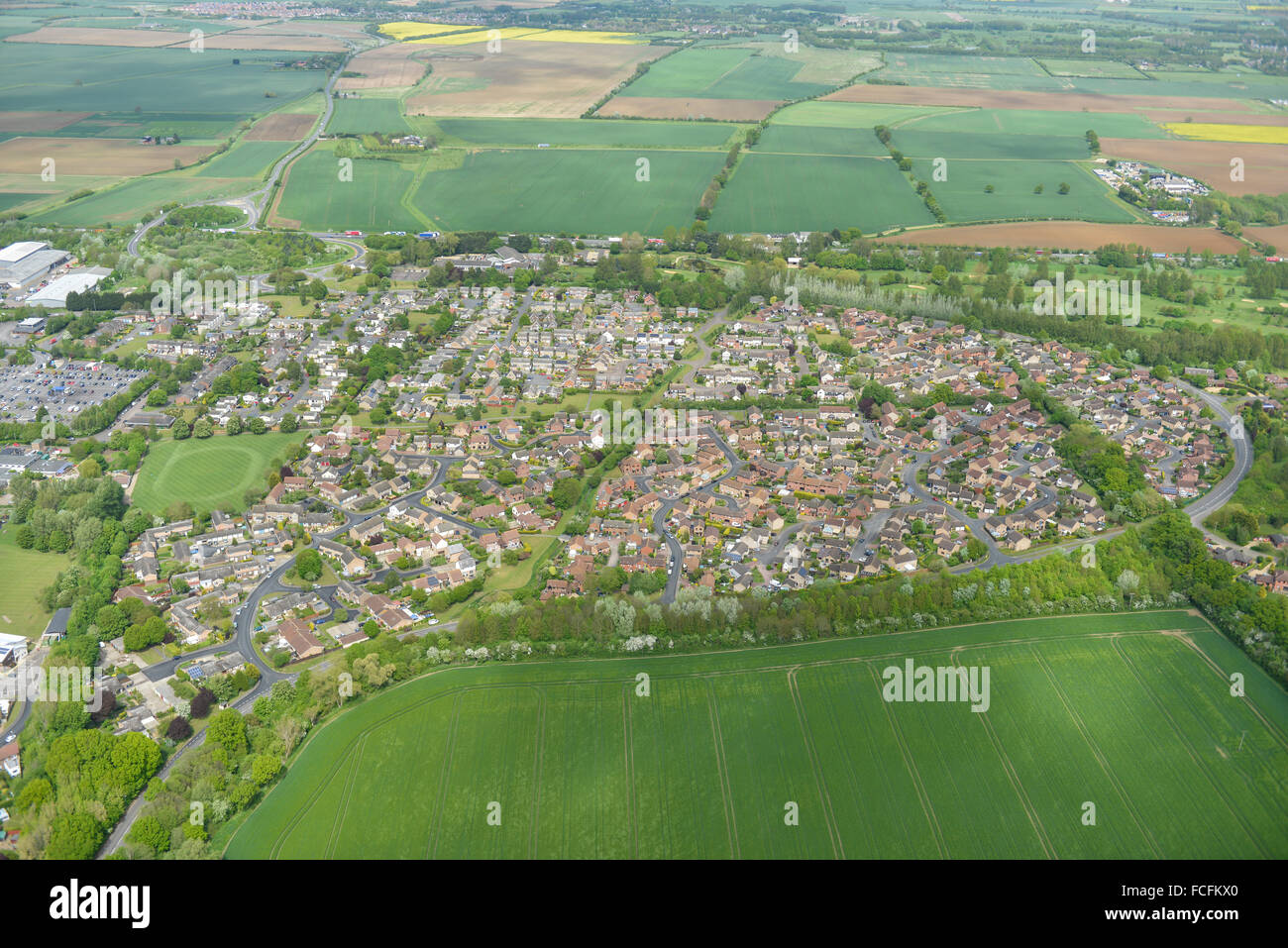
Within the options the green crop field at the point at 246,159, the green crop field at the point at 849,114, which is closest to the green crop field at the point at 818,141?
the green crop field at the point at 849,114

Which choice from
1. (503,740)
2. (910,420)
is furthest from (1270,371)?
(503,740)

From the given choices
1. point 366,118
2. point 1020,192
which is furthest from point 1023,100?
point 366,118

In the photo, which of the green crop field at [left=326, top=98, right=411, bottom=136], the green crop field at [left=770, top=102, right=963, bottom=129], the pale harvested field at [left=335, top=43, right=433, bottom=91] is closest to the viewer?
the green crop field at [left=326, top=98, right=411, bottom=136]

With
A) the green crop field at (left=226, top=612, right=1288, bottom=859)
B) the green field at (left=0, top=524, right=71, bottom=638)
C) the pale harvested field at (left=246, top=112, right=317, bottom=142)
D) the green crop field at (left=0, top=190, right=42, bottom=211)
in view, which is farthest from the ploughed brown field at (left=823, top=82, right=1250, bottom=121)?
the green field at (left=0, top=524, right=71, bottom=638)

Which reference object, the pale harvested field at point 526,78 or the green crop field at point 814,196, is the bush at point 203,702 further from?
the pale harvested field at point 526,78

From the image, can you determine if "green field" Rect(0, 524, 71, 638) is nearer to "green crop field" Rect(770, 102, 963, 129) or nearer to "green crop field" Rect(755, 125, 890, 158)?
"green crop field" Rect(755, 125, 890, 158)

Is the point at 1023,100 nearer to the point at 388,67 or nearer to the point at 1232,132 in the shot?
the point at 1232,132
